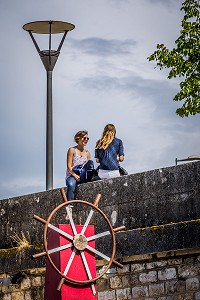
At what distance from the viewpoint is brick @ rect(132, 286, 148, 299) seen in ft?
63.8

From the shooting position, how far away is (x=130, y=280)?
19672 millimetres

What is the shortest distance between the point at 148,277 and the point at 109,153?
7.03 ft

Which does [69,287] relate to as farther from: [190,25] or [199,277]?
[190,25]

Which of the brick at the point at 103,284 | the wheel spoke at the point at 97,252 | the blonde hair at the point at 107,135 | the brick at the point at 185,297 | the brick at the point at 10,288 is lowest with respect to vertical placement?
the brick at the point at 185,297

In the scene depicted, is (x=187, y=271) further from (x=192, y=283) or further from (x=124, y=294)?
(x=124, y=294)

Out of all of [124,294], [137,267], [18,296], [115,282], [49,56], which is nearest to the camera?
[137,267]

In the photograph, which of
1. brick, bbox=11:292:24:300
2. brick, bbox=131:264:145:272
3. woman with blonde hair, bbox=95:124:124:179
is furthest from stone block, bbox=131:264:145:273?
brick, bbox=11:292:24:300

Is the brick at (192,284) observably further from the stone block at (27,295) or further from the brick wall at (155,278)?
the stone block at (27,295)

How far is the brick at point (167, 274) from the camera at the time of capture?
1914cm

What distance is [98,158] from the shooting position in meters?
20.7

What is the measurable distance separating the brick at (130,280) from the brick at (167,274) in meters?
0.43

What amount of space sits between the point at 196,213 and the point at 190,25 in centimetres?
1242

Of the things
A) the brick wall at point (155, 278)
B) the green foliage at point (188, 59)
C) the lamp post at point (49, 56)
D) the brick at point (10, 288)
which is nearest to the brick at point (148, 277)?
the brick wall at point (155, 278)

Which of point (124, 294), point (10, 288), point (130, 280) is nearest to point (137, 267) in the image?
point (130, 280)
